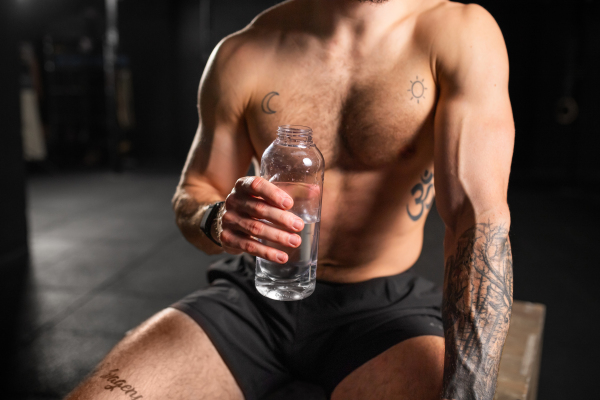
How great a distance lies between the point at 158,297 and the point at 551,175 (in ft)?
17.5

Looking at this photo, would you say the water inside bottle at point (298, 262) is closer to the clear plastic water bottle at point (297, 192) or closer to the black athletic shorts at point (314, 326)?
the clear plastic water bottle at point (297, 192)

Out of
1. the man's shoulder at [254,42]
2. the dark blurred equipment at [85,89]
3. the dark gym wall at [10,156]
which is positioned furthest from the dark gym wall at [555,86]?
the man's shoulder at [254,42]

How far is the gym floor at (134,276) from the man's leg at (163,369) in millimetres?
680

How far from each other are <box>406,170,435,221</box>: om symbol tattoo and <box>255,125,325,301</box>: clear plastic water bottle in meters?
0.32

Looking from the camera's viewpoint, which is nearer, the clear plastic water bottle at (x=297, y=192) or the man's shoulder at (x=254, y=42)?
the clear plastic water bottle at (x=297, y=192)

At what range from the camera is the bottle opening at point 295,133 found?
34.1 inches

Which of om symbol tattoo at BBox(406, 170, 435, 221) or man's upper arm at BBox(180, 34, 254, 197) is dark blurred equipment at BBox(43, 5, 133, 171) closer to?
man's upper arm at BBox(180, 34, 254, 197)

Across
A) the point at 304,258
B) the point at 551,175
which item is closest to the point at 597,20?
the point at 551,175

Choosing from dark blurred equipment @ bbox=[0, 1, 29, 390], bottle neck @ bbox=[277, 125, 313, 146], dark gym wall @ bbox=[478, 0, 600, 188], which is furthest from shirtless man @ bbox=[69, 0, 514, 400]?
dark gym wall @ bbox=[478, 0, 600, 188]

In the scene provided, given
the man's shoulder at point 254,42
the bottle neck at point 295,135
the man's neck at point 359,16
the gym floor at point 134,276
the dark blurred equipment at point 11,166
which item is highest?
the man's neck at point 359,16

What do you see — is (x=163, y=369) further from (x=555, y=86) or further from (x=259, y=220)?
(x=555, y=86)

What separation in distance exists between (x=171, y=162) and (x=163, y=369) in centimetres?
666

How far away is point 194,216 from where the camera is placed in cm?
114

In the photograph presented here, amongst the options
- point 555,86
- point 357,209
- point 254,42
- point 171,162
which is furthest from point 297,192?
point 171,162
